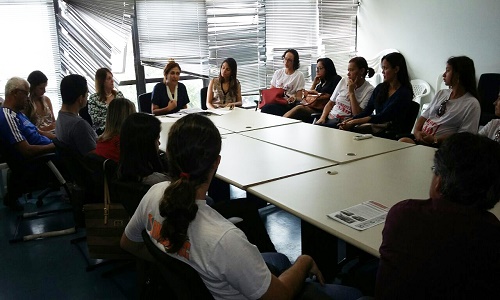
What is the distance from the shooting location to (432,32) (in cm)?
599

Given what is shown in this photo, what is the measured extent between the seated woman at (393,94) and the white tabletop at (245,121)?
0.79 metres

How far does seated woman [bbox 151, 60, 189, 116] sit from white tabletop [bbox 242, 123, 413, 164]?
1507 mm

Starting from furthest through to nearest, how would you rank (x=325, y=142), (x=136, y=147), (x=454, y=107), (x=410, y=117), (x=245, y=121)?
(x=245, y=121)
(x=410, y=117)
(x=454, y=107)
(x=325, y=142)
(x=136, y=147)

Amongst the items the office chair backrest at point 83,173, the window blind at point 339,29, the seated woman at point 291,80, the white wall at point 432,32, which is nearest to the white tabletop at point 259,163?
the office chair backrest at point 83,173

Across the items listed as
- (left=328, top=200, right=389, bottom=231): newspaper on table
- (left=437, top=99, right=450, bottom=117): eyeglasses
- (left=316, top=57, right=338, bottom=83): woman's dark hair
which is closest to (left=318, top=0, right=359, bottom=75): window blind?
(left=316, top=57, right=338, bottom=83): woman's dark hair

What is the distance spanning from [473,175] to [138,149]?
146cm

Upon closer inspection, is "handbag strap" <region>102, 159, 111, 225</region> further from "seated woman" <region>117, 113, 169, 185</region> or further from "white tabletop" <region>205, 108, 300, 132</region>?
"white tabletop" <region>205, 108, 300, 132</region>

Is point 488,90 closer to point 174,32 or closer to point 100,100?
point 174,32

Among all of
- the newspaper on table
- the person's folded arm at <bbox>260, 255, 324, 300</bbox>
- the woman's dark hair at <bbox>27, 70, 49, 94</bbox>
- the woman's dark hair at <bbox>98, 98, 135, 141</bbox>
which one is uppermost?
the woman's dark hair at <bbox>27, 70, 49, 94</bbox>

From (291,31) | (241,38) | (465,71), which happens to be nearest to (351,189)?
(465,71)

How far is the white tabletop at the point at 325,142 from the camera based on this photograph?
2849mm

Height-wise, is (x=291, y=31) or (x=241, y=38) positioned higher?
(x=291, y=31)

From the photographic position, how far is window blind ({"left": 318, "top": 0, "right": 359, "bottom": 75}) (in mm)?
6832

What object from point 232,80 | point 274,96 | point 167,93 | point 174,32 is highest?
point 174,32
